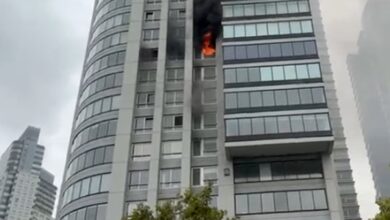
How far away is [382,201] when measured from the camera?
16.8 m

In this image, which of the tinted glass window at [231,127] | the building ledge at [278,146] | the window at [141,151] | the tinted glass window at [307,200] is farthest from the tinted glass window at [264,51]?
the window at [141,151]

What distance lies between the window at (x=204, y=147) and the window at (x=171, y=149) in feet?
4.00

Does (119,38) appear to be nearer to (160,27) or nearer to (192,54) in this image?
(160,27)

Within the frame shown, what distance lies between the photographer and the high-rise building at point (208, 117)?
36.0 m

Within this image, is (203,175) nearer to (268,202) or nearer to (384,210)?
(268,202)

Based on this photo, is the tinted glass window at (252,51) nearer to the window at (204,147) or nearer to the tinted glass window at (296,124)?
the tinted glass window at (296,124)

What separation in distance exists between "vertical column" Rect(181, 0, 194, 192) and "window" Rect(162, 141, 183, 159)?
2.21ft

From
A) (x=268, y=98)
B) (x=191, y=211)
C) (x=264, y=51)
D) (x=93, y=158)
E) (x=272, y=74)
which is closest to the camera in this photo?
(x=191, y=211)

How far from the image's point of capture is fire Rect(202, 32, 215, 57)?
44.4m

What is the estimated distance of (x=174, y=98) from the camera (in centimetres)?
4141

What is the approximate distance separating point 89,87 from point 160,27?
359 inches

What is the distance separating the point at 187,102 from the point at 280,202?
1187cm

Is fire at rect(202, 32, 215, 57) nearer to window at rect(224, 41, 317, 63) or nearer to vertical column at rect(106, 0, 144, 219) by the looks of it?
window at rect(224, 41, 317, 63)

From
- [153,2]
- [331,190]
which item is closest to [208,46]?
[153,2]
